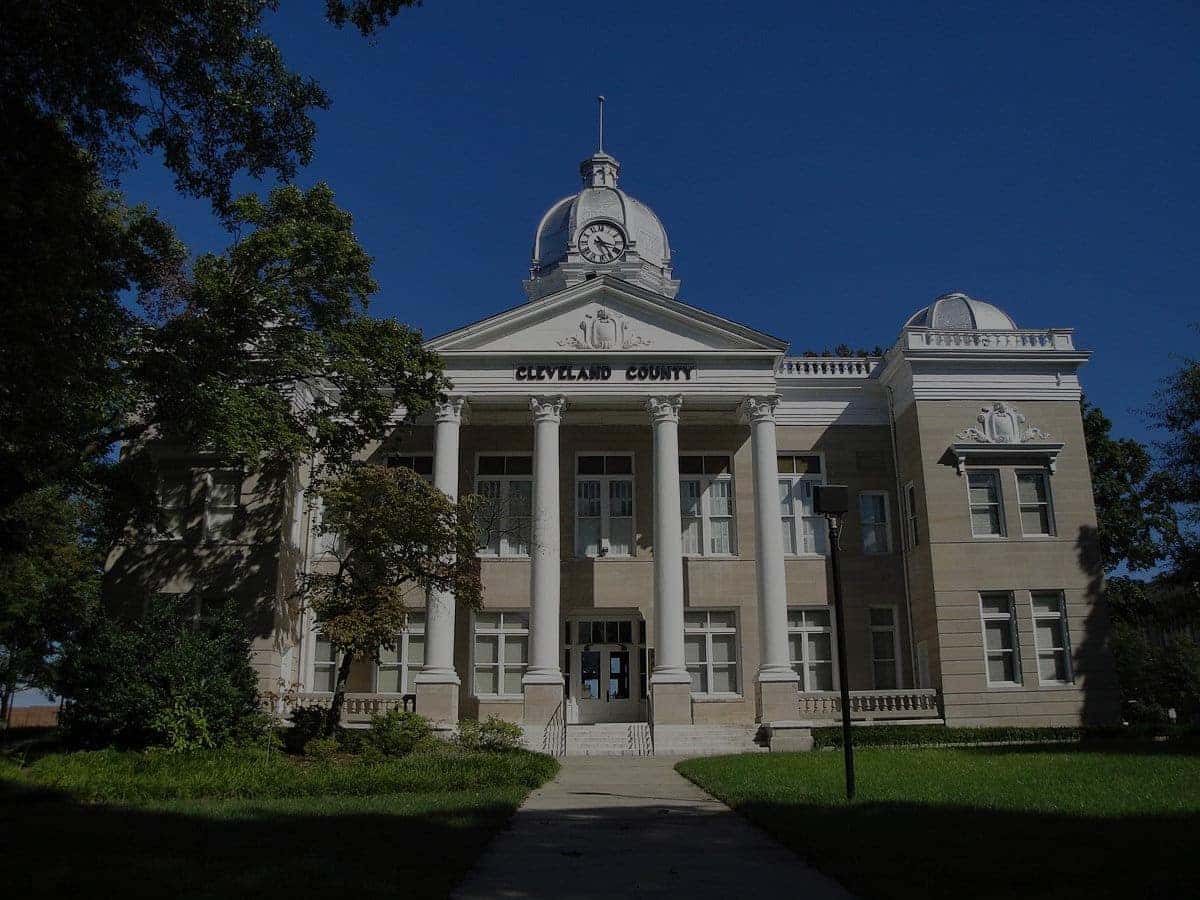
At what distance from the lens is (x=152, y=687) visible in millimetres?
22672

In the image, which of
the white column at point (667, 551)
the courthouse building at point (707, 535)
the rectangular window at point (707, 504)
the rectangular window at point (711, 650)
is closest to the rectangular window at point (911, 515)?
the courthouse building at point (707, 535)

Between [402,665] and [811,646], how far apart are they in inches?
484

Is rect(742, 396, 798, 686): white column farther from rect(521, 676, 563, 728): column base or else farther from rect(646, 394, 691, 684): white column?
rect(521, 676, 563, 728): column base

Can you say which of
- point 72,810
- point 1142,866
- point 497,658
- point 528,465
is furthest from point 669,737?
point 1142,866

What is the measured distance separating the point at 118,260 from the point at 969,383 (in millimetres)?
22910

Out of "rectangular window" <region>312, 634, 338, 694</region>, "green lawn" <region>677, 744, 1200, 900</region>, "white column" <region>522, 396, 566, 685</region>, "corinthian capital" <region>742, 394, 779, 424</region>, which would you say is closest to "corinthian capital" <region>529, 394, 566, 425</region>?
"white column" <region>522, 396, 566, 685</region>

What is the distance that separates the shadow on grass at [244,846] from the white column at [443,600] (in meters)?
12.5

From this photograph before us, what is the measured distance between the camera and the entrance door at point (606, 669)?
99.6 feet

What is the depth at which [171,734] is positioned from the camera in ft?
71.7

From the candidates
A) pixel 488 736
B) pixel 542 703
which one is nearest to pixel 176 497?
pixel 542 703

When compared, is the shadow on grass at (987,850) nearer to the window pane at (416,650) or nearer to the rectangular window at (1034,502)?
the rectangular window at (1034,502)

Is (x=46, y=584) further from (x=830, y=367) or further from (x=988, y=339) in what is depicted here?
(x=988, y=339)

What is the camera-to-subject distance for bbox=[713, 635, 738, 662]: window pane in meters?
30.7

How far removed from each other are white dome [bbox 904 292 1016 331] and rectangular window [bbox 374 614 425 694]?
18.3m
